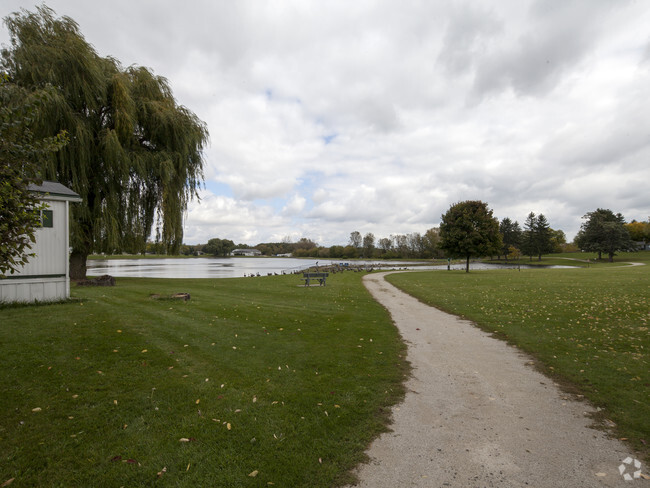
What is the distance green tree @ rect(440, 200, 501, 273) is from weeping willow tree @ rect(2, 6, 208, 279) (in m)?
28.8

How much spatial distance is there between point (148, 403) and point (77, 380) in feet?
4.90

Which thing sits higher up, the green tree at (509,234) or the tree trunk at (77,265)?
→ the green tree at (509,234)

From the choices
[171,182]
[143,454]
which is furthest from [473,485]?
[171,182]

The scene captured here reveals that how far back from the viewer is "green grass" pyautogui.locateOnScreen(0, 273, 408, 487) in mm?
3123

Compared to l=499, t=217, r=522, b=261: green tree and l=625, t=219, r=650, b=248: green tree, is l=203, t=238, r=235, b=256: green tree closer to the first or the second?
l=499, t=217, r=522, b=261: green tree

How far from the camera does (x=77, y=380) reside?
4867 millimetres

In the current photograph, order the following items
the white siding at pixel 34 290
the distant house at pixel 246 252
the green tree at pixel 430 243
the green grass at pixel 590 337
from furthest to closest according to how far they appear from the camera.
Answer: the distant house at pixel 246 252
the green tree at pixel 430 243
the white siding at pixel 34 290
the green grass at pixel 590 337

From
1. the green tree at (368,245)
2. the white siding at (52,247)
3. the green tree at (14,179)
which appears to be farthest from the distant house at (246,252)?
the green tree at (14,179)

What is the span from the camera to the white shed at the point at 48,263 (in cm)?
982

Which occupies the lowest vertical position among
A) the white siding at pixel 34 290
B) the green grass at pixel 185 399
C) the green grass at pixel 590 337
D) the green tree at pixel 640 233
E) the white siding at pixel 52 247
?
the green grass at pixel 590 337

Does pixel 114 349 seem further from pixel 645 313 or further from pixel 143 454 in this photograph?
pixel 645 313

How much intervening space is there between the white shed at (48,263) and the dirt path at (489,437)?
446 inches

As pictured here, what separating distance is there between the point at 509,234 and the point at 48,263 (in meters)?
102

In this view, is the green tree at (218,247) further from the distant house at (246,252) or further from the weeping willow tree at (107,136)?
the weeping willow tree at (107,136)
